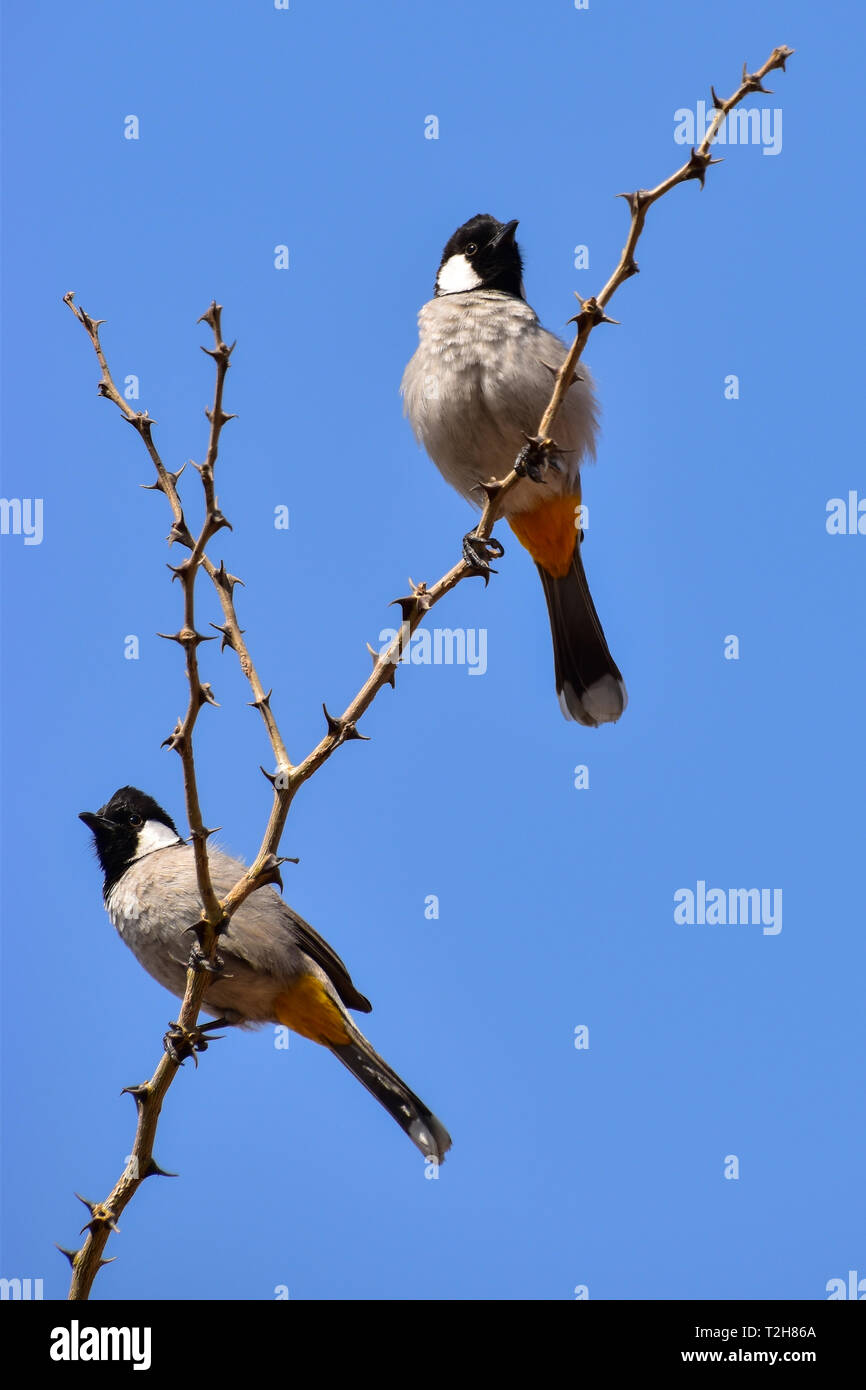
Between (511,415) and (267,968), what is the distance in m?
2.36

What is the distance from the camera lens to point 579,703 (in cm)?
623

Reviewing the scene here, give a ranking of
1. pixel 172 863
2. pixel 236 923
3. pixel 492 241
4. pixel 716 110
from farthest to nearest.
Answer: pixel 492 241 < pixel 172 863 < pixel 236 923 < pixel 716 110

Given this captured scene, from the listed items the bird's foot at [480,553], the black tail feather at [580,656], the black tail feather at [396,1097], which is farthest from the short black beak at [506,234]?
the black tail feather at [396,1097]

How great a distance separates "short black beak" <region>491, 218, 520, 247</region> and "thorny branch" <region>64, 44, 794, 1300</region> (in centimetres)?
299

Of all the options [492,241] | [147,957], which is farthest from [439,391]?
[147,957]

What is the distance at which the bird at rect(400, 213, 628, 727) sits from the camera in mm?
5484

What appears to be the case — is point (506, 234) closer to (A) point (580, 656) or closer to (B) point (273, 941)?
(A) point (580, 656)

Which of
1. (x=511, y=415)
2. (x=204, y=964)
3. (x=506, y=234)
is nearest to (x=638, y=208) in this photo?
(x=204, y=964)

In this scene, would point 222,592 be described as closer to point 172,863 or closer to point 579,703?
point 172,863

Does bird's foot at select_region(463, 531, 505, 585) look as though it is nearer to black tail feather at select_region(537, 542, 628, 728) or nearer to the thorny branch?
the thorny branch

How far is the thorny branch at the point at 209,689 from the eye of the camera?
272 cm

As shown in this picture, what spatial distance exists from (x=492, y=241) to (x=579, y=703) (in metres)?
2.09

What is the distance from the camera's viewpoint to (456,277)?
6137 mm

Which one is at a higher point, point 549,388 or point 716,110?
point 549,388
